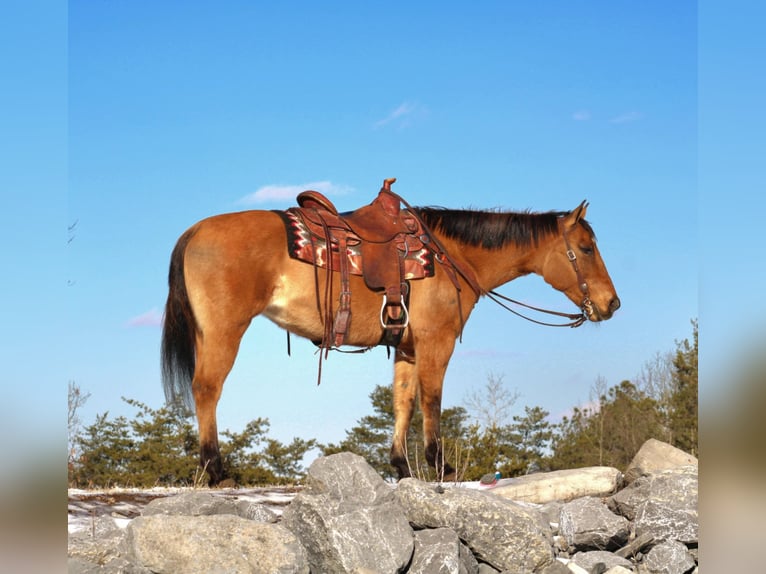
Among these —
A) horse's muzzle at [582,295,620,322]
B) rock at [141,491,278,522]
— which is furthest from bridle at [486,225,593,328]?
rock at [141,491,278,522]

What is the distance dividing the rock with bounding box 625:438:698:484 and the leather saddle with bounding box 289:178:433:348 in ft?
9.59

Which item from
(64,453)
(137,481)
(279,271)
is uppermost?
(279,271)

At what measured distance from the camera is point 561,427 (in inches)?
563

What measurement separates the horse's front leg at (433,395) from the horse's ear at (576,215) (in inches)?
86.7

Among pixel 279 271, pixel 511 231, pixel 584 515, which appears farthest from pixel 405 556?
pixel 511 231

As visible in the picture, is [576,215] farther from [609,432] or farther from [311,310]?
[609,432]

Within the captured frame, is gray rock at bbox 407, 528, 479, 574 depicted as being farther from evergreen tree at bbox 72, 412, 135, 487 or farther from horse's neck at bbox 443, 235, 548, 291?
evergreen tree at bbox 72, 412, 135, 487

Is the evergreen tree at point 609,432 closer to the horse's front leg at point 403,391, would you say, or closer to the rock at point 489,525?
the horse's front leg at point 403,391

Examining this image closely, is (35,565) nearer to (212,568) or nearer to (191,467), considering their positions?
(212,568)

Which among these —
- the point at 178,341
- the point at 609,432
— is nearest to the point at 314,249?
the point at 178,341

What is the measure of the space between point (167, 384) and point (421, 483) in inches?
124

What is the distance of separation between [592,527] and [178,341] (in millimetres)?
4239

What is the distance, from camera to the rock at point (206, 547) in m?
4.45

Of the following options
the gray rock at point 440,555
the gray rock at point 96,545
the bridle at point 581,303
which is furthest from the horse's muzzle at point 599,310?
the gray rock at point 96,545
